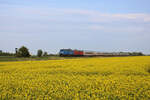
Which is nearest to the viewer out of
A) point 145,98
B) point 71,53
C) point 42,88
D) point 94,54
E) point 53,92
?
point 145,98

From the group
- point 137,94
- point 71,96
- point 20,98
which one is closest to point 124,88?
point 137,94

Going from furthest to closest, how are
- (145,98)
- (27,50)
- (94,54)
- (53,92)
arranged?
(94,54) → (27,50) → (53,92) → (145,98)

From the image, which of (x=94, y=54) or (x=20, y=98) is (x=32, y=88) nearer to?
(x=20, y=98)

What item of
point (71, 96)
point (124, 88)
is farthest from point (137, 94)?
point (71, 96)

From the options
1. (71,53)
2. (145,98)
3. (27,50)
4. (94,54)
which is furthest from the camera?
(94,54)

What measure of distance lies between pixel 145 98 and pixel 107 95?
1.23 m

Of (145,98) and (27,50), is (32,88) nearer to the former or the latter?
(145,98)

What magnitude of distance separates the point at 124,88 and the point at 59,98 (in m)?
2.81

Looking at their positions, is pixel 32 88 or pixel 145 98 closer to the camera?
pixel 145 98

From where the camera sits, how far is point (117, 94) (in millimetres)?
6582

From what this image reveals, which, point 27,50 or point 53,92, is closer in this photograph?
point 53,92

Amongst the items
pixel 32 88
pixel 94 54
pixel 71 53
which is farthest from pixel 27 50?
pixel 32 88

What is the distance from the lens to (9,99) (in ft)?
20.9

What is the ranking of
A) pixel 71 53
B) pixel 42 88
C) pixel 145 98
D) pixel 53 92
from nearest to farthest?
pixel 145 98 → pixel 53 92 → pixel 42 88 → pixel 71 53
